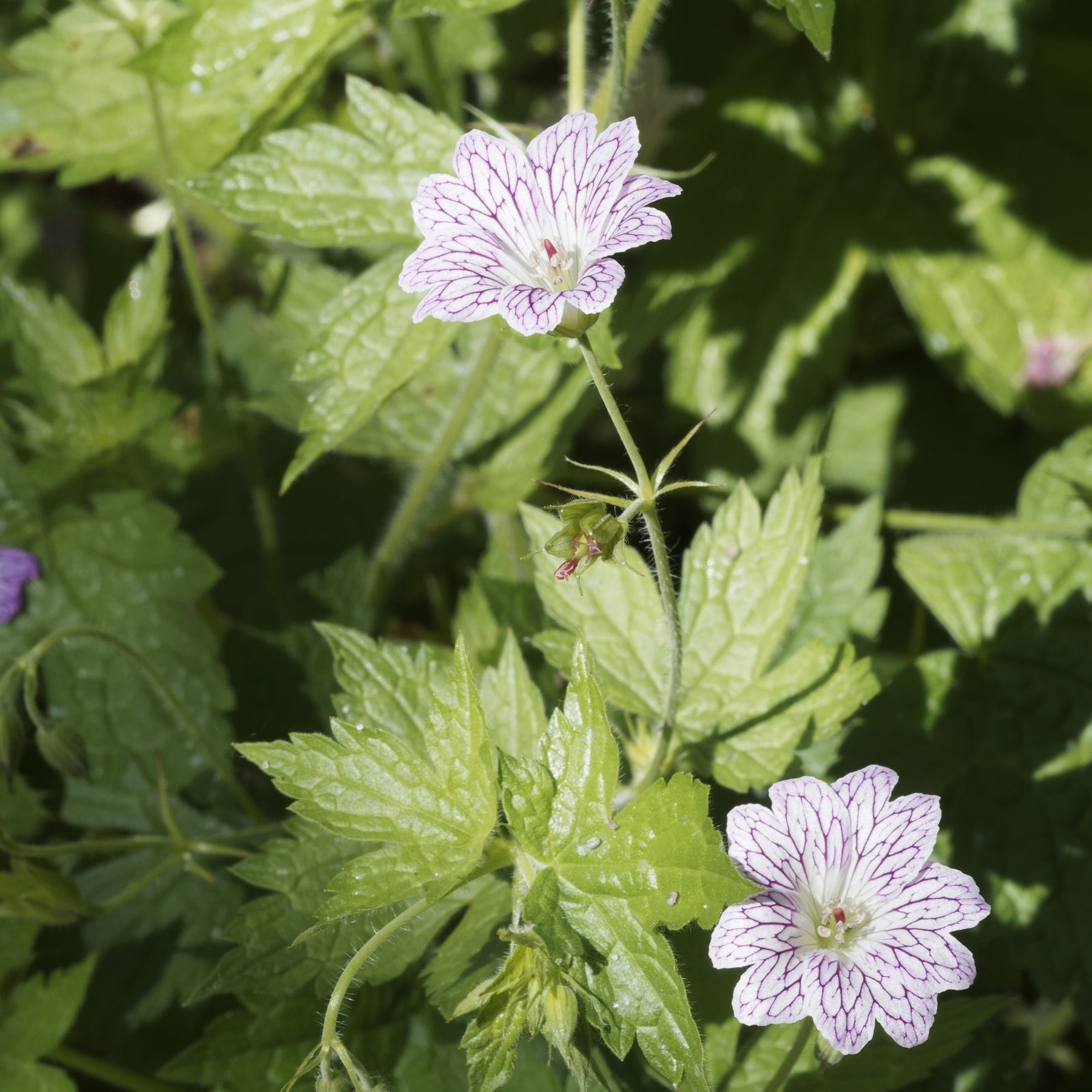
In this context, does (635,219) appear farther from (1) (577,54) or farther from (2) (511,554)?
(2) (511,554)

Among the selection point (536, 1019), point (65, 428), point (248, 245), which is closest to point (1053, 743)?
point (536, 1019)

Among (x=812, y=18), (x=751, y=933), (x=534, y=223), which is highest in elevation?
(x=812, y=18)

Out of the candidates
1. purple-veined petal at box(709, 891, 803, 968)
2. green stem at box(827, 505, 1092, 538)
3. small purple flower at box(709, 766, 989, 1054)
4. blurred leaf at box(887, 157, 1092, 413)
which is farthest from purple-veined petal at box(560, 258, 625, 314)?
blurred leaf at box(887, 157, 1092, 413)

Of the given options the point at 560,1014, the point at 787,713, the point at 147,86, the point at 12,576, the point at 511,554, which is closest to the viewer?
the point at 560,1014

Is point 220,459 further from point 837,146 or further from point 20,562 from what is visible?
point 837,146

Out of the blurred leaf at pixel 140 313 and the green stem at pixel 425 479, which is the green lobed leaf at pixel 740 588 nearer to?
the green stem at pixel 425 479

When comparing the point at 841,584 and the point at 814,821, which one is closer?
the point at 814,821

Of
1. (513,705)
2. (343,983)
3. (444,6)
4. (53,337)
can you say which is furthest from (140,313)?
(343,983)
